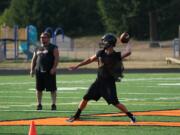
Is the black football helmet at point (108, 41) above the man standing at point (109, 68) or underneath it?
above

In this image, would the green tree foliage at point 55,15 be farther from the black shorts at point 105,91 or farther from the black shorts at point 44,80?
the black shorts at point 105,91

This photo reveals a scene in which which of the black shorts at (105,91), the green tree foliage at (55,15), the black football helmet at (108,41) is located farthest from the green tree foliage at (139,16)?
the black football helmet at (108,41)

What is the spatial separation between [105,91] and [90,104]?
15.5 ft

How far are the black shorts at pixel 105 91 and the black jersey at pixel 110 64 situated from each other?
0.13 m

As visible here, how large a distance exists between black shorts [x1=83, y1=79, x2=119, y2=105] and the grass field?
Answer: 2.08 ft

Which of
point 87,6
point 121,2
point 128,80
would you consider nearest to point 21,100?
point 128,80

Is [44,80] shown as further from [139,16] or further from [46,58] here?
[139,16]

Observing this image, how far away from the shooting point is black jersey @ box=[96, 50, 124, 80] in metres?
13.4

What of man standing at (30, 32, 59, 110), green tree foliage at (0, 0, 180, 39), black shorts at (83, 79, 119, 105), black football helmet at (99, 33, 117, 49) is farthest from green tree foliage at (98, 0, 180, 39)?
black football helmet at (99, 33, 117, 49)

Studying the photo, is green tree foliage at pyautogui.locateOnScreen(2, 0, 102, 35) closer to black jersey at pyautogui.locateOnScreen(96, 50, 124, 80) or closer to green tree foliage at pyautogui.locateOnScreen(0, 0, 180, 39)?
green tree foliage at pyautogui.locateOnScreen(0, 0, 180, 39)

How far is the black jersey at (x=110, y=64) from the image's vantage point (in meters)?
13.4

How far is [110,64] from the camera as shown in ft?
44.1

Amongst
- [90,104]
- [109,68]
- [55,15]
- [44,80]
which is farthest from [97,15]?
[109,68]

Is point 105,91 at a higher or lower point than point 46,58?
lower
